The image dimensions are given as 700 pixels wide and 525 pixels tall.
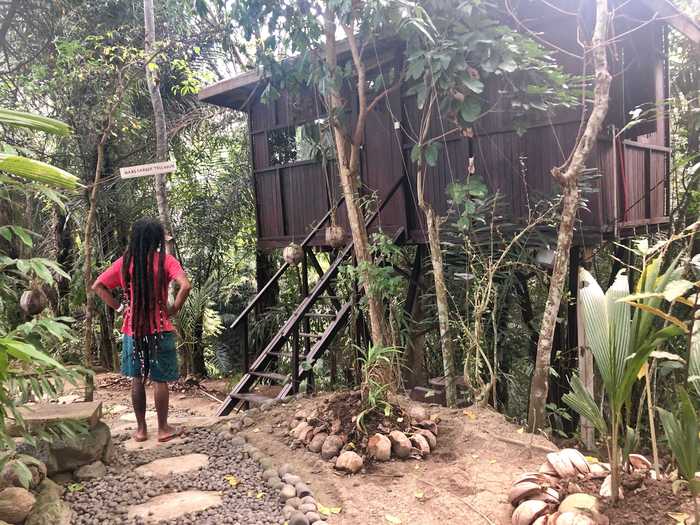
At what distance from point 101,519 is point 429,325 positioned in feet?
11.1

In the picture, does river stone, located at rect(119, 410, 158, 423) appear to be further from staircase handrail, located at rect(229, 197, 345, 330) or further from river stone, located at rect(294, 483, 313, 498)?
river stone, located at rect(294, 483, 313, 498)

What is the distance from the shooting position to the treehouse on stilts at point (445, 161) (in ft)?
→ 16.5

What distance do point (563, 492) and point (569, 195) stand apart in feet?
6.04

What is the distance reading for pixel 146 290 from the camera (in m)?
3.93

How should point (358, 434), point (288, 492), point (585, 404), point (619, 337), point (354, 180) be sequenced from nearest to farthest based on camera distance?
point (619, 337) → point (585, 404) → point (288, 492) → point (358, 434) → point (354, 180)

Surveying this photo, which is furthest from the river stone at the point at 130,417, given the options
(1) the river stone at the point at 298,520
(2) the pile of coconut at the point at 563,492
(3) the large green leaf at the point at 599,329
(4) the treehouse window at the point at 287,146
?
(3) the large green leaf at the point at 599,329

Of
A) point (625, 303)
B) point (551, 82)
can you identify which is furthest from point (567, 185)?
point (625, 303)

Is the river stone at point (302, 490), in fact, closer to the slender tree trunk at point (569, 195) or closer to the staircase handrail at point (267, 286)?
the slender tree trunk at point (569, 195)

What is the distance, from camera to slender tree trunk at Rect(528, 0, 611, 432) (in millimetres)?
3462

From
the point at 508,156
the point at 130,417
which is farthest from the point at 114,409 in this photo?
the point at 508,156

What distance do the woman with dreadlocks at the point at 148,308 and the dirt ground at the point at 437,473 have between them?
2.65ft

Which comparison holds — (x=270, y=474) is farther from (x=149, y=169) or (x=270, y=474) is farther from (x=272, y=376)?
(x=149, y=169)

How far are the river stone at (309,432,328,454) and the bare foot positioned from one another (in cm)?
107

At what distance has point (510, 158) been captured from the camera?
538 cm
